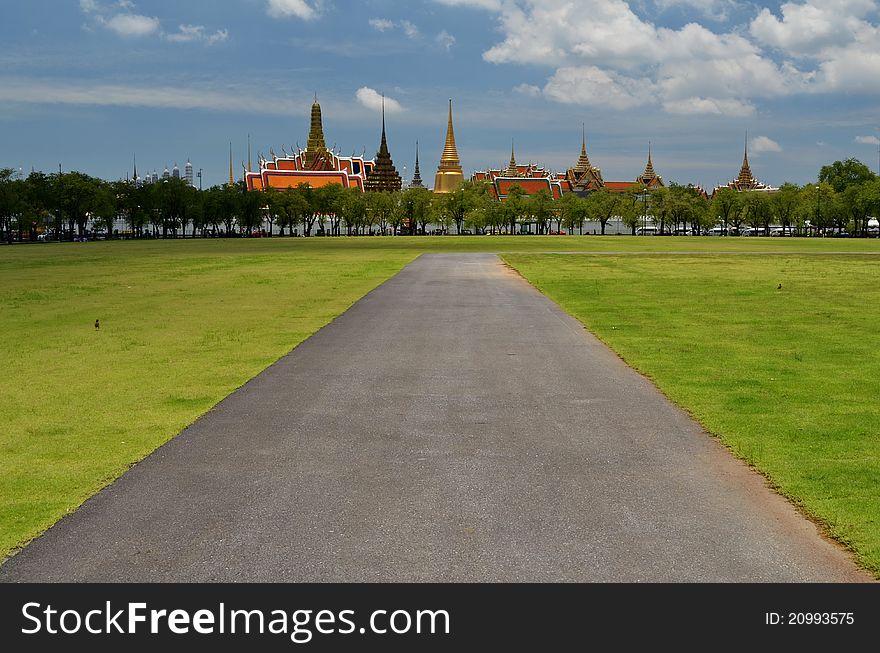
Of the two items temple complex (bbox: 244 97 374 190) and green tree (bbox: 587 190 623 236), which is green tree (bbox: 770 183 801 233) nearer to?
green tree (bbox: 587 190 623 236)

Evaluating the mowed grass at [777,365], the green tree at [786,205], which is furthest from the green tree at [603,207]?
the mowed grass at [777,365]

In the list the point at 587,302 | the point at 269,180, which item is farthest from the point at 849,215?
the point at 587,302

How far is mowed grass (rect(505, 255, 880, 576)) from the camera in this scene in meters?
8.17

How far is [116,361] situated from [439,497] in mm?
10078

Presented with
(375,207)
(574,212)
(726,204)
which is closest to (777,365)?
(375,207)

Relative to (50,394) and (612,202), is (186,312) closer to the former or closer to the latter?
(50,394)

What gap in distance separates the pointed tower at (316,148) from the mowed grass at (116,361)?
143 metres

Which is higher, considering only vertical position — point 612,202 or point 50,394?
point 612,202

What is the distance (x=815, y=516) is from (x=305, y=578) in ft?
14.1

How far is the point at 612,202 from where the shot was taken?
143 meters

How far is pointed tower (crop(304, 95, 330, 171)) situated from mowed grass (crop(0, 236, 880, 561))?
143 meters

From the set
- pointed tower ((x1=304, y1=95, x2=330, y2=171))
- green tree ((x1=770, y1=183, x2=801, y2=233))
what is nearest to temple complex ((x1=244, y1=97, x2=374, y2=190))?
pointed tower ((x1=304, y1=95, x2=330, y2=171))

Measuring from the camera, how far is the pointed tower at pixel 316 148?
584 feet
